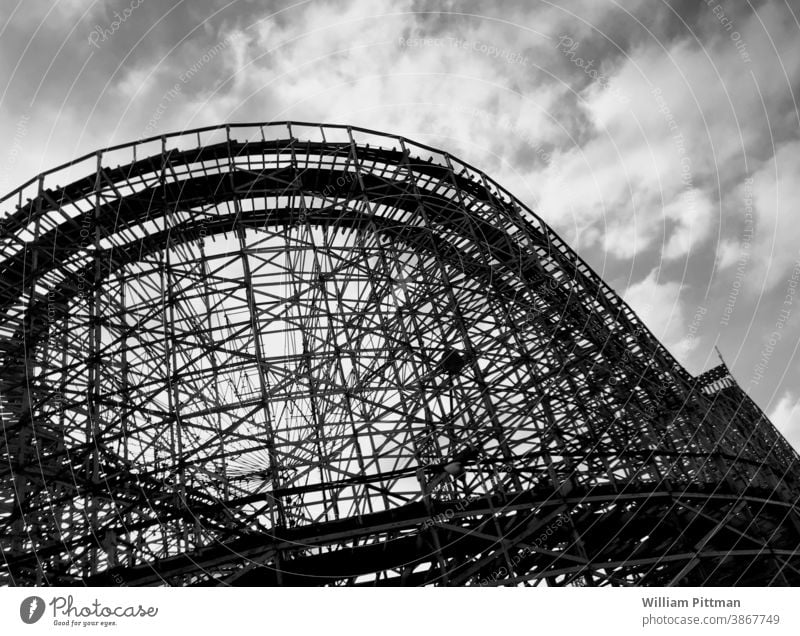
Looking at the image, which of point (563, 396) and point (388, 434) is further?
point (563, 396)

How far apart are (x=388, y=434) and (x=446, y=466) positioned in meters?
1.33

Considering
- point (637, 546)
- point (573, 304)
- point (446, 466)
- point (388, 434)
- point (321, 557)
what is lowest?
point (637, 546)

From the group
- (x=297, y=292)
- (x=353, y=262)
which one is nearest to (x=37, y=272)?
(x=297, y=292)

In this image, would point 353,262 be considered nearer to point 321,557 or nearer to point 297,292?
point 297,292

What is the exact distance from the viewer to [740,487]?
11141 mm

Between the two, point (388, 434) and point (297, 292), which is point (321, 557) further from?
point (297, 292)
